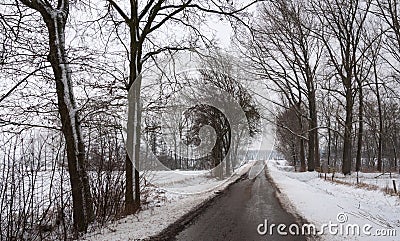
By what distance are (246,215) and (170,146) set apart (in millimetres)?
9924

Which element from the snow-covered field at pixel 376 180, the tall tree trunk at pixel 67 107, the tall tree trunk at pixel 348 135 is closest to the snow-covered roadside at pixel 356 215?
the snow-covered field at pixel 376 180

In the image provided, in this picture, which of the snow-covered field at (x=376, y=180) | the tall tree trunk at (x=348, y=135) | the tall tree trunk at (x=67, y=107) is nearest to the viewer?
the tall tree trunk at (x=67, y=107)

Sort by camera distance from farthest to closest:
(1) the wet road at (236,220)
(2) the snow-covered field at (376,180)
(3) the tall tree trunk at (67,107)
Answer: (2) the snow-covered field at (376,180), (3) the tall tree trunk at (67,107), (1) the wet road at (236,220)

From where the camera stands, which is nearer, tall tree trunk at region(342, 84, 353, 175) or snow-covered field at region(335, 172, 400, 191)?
snow-covered field at region(335, 172, 400, 191)

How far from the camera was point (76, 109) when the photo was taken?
32.5ft

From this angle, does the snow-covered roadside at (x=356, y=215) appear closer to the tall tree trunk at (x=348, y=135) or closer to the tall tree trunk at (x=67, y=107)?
the tall tree trunk at (x=67, y=107)

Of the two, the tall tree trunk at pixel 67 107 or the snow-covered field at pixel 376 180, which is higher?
the tall tree trunk at pixel 67 107

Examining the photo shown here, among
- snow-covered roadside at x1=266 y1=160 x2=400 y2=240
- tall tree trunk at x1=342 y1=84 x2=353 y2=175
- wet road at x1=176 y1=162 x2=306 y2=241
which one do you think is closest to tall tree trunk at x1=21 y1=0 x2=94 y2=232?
wet road at x1=176 y1=162 x2=306 y2=241

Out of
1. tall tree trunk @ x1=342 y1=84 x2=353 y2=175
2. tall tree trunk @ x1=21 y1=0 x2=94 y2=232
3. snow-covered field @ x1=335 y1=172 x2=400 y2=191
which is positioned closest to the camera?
tall tree trunk @ x1=21 y1=0 x2=94 y2=232

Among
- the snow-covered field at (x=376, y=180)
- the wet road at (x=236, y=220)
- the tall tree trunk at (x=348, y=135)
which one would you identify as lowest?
the snow-covered field at (x=376, y=180)

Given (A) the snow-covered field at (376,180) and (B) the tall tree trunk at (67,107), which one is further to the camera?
(A) the snow-covered field at (376,180)

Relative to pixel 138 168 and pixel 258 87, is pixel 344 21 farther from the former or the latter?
pixel 138 168

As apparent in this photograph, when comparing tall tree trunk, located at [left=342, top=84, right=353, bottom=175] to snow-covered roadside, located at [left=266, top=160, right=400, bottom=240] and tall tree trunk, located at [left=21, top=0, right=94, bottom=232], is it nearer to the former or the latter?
snow-covered roadside, located at [left=266, top=160, right=400, bottom=240]

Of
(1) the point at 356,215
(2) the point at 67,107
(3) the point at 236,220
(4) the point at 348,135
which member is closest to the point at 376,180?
(4) the point at 348,135
